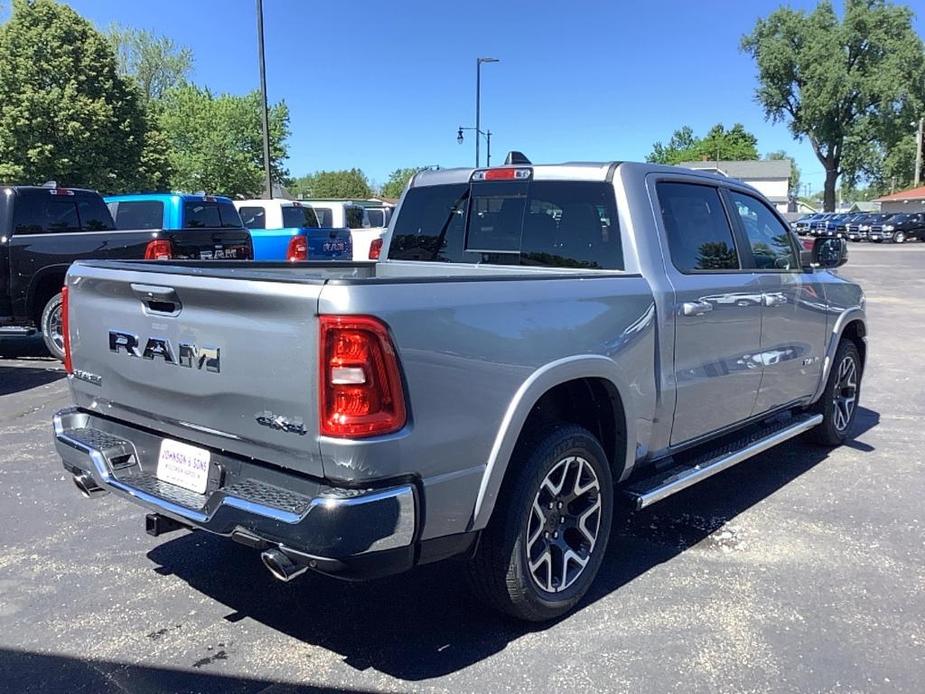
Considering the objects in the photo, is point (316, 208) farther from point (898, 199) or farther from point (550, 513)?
point (898, 199)

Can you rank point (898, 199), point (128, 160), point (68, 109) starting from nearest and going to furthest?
point (68, 109) < point (128, 160) < point (898, 199)

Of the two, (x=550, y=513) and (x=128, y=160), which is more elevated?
(x=128, y=160)

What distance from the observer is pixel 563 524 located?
11.1 feet

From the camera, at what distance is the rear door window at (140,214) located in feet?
37.7

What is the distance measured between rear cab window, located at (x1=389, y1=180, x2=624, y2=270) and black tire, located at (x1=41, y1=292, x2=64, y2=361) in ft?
19.1

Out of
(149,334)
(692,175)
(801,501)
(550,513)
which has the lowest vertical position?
(801,501)

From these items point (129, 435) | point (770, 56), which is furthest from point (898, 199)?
point (129, 435)

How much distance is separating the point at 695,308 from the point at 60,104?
28.4m

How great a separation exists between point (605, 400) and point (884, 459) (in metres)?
3.37

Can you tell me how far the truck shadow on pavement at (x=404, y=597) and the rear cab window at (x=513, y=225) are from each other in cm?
160

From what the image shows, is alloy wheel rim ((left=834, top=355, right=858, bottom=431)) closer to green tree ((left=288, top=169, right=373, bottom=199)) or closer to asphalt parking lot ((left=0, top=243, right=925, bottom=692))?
asphalt parking lot ((left=0, top=243, right=925, bottom=692))

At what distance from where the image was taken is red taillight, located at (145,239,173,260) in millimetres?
9008

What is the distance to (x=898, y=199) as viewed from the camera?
64875 millimetres

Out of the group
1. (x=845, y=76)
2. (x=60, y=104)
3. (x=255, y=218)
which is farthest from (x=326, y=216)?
(x=845, y=76)
